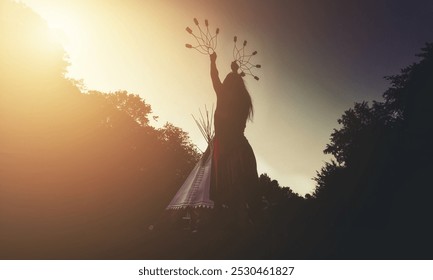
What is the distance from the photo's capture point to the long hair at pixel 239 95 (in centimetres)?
683

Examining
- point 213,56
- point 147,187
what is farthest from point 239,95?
point 147,187

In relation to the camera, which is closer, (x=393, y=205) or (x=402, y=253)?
(x=402, y=253)

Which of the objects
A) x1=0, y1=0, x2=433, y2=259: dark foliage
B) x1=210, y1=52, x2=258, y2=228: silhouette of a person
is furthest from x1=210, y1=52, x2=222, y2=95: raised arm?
x1=0, y1=0, x2=433, y2=259: dark foliage

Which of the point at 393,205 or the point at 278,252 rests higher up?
the point at 393,205

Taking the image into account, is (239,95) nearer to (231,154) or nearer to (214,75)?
(214,75)

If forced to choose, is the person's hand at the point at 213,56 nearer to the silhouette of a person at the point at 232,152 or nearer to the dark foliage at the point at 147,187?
the silhouette of a person at the point at 232,152

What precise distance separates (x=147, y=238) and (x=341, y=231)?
418 centimetres

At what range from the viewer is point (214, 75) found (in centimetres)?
693

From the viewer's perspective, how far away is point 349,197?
28.3ft

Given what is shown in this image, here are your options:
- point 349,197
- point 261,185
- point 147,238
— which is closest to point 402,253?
point 261,185

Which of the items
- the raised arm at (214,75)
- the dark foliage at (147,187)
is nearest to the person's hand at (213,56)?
the raised arm at (214,75)

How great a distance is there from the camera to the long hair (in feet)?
22.4

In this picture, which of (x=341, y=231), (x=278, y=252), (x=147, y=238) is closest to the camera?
(x=278, y=252)

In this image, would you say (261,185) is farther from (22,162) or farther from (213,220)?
(22,162)
